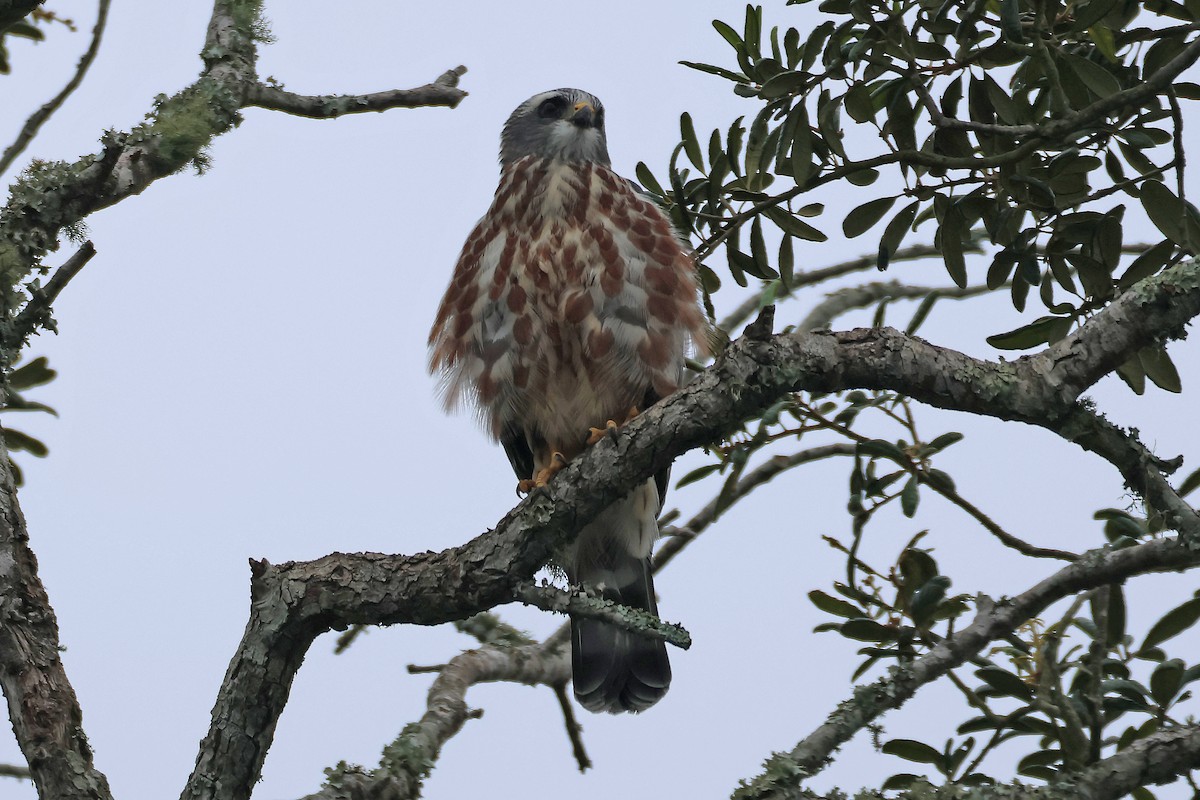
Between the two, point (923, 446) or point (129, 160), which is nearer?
point (129, 160)

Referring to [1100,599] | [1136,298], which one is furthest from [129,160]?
[1100,599]

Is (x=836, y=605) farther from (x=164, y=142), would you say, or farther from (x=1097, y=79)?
(x=164, y=142)

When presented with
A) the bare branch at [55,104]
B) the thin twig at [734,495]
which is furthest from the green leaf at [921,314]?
the bare branch at [55,104]

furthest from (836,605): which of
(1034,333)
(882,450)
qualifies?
(1034,333)

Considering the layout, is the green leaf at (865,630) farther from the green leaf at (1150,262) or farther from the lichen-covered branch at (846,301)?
the lichen-covered branch at (846,301)

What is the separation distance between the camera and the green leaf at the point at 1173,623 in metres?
2.43

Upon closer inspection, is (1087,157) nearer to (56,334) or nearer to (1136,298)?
(1136,298)

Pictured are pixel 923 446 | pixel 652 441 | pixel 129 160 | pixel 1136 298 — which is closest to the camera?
pixel 1136 298

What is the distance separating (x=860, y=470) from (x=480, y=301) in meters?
1.04

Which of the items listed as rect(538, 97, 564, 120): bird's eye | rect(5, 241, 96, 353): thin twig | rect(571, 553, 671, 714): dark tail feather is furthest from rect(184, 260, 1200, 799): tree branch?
rect(538, 97, 564, 120): bird's eye

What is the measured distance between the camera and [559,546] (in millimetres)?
2312

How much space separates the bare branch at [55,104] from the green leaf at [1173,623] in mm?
2567

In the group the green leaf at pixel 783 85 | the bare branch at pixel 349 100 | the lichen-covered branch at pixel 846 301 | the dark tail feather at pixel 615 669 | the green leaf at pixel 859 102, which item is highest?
the lichen-covered branch at pixel 846 301

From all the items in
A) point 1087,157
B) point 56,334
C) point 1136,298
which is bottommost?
point 1136,298
